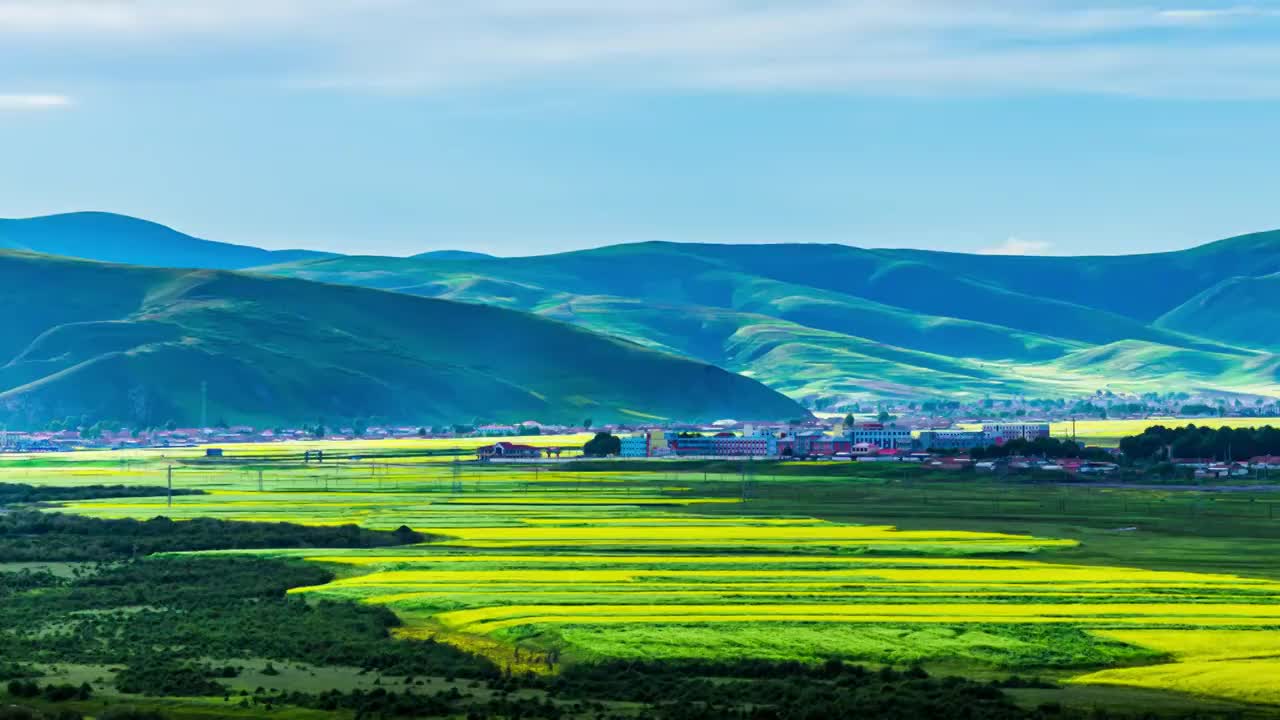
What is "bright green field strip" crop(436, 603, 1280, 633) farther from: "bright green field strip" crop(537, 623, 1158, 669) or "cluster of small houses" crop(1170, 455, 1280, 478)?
"cluster of small houses" crop(1170, 455, 1280, 478)

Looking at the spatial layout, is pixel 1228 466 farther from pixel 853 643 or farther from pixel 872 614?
pixel 853 643

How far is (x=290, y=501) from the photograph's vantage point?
5000 inches

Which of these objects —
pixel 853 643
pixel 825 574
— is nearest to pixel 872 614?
pixel 853 643

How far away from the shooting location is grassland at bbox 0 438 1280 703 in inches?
2224

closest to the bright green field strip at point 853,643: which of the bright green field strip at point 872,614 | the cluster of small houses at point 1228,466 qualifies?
the bright green field strip at point 872,614

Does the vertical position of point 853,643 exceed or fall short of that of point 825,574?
it falls short

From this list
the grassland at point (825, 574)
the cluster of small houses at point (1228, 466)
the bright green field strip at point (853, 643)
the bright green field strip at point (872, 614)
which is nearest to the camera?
the bright green field strip at point (853, 643)

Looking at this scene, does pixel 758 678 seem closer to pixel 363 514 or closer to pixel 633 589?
pixel 633 589

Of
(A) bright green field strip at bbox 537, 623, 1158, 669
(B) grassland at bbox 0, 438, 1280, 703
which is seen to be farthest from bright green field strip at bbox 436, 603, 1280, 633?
(A) bright green field strip at bbox 537, 623, 1158, 669

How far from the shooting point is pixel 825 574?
248 feet

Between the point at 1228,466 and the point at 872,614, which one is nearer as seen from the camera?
the point at 872,614

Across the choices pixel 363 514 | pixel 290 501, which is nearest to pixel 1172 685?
pixel 363 514

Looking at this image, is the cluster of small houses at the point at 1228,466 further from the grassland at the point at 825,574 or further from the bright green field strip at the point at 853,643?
the bright green field strip at the point at 853,643

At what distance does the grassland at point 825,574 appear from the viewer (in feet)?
185
